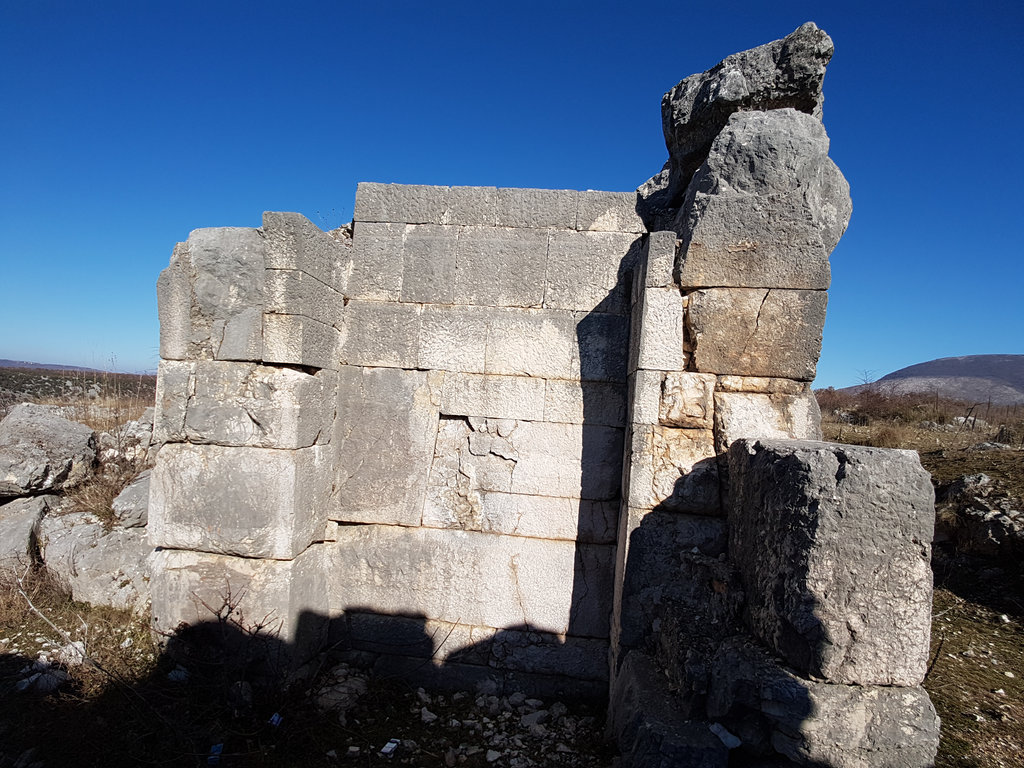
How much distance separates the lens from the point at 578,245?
131 inches

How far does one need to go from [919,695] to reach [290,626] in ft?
9.89

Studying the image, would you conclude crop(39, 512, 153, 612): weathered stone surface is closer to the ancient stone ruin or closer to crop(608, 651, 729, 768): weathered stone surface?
the ancient stone ruin

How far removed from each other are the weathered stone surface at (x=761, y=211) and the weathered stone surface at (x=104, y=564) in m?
4.21

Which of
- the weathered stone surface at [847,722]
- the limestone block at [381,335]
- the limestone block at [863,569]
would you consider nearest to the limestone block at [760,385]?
the limestone block at [863,569]

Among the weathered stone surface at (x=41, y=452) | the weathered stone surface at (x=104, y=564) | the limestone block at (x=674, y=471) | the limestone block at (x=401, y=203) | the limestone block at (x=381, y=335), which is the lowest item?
the weathered stone surface at (x=104, y=564)

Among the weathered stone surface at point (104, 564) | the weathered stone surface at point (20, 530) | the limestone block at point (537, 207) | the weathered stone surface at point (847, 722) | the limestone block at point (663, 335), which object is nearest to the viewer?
the weathered stone surface at point (847, 722)

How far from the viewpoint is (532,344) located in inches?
130

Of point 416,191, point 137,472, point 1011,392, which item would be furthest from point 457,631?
point 1011,392

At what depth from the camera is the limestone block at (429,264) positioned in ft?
11.1

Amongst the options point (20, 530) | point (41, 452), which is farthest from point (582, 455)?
point (41, 452)

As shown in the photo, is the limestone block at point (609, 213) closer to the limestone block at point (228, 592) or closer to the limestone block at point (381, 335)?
the limestone block at point (381, 335)

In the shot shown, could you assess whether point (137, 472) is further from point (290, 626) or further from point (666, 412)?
point (666, 412)

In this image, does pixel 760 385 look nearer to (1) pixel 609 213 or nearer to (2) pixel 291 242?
(1) pixel 609 213

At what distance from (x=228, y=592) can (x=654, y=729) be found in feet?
7.83
